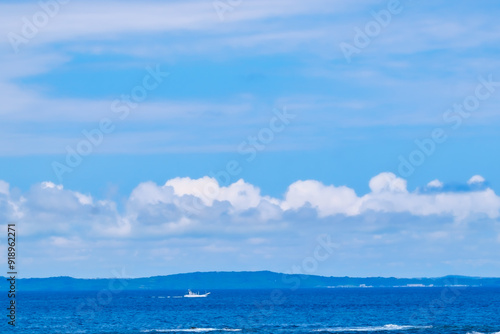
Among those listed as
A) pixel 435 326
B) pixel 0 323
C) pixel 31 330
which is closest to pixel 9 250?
pixel 31 330

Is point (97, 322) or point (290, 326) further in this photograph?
point (97, 322)

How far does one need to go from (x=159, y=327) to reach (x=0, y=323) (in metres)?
37.6

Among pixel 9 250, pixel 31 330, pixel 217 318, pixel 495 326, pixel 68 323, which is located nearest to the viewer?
pixel 9 250

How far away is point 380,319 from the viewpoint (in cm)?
15725

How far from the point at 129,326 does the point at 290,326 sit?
96.9ft

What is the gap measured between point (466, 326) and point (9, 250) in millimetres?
82552

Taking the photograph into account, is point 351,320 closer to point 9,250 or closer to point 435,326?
point 435,326

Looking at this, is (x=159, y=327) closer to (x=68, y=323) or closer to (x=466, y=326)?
(x=68, y=323)

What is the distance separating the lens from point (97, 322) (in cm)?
15362

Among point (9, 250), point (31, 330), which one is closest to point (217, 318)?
point (31, 330)

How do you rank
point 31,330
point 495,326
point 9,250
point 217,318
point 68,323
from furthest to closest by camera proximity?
1. point 217,318
2. point 68,323
3. point 31,330
4. point 495,326
5. point 9,250

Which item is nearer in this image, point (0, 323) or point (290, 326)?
point (290, 326)

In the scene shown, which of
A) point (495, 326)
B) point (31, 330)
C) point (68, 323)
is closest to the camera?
point (495, 326)

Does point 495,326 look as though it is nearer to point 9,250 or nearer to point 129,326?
point 129,326
